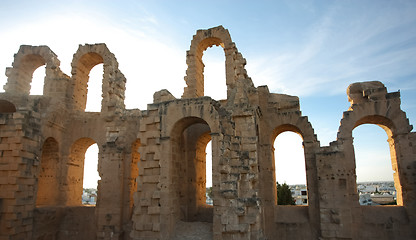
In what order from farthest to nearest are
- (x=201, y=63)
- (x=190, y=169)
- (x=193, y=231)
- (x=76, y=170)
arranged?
(x=76, y=170) → (x=201, y=63) → (x=190, y=169) → (x=193, y=231)

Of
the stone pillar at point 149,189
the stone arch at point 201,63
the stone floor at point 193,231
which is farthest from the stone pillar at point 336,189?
the stone pillar at point 149,189

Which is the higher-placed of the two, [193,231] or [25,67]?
[25,67]

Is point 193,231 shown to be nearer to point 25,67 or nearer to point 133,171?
point 133,171

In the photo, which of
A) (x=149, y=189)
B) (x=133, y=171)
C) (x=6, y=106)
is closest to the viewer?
(x=149, y=189)

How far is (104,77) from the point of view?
563 inches

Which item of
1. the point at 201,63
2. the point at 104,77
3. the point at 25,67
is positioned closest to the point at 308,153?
the point at 201,63

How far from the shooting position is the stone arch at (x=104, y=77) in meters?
13.9

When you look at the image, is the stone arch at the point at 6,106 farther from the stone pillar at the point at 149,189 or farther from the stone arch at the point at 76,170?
the stone pillar at the point at 149,189

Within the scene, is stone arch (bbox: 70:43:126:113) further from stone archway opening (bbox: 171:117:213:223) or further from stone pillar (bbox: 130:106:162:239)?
stone pillar (bbox: 130:106:162:239)

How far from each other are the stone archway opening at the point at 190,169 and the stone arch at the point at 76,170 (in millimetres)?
5851

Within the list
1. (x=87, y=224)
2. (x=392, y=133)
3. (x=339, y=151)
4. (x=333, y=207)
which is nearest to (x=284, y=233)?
(x=333, y=207)

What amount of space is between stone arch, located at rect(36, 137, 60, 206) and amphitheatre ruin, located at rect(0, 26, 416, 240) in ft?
0.16

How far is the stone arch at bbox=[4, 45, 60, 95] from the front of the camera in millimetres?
14469

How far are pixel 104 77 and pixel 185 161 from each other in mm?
6641
